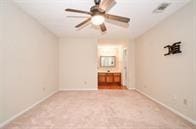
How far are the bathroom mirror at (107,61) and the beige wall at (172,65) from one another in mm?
3741

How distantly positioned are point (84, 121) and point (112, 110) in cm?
92

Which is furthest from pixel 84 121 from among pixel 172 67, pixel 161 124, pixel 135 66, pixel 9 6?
pixel 135 66

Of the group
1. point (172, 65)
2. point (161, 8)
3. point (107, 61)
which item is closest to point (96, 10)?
point (161, 8)

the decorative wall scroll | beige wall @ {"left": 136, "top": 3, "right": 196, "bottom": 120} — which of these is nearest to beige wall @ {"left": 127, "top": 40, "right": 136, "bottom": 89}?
beige wall @ {"left": 136, "top": 3, "right": 196, "bottom": 120}

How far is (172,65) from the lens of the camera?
3.27 m

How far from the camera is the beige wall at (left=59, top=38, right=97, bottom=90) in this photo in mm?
6121

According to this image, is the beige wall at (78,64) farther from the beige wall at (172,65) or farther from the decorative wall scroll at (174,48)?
the decorative wall scroll at (174,48)

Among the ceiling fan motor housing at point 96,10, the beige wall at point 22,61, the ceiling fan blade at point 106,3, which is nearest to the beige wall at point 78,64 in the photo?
the beige wall at point 22,61

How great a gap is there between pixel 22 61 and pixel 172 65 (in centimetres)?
354

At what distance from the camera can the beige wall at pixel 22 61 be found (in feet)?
8.33

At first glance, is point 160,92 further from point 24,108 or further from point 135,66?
point 24,108

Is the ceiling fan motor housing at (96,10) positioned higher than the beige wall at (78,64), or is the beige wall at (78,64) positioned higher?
the ceiling fan motor housing at (96,10)

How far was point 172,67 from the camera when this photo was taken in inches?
129

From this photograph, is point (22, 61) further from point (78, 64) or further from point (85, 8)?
point (78, 64)
